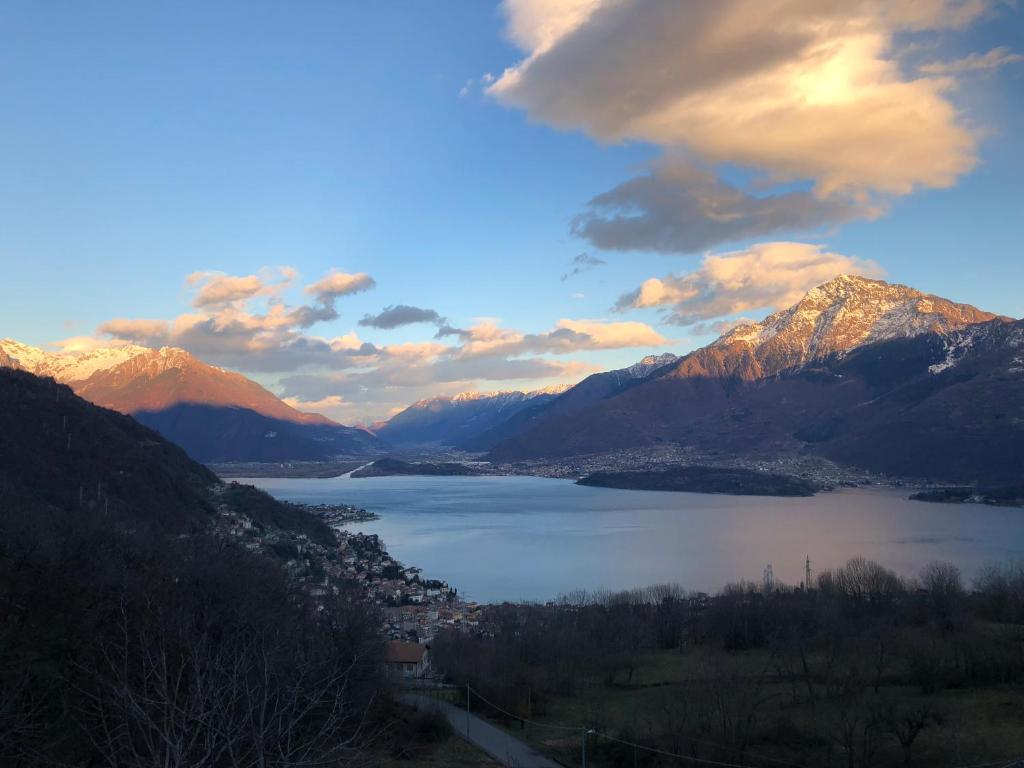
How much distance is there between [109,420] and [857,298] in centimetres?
19248

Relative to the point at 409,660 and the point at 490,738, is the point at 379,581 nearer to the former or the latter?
the point at 409,660

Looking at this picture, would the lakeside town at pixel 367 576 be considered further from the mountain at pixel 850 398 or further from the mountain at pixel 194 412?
the mountain at pixel 194 412

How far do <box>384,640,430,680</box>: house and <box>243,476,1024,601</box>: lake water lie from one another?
45.6 ft

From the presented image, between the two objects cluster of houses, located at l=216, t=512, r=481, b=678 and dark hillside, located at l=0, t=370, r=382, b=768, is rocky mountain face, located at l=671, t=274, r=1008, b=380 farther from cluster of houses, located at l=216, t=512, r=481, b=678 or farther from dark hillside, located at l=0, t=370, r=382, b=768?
dark hillside, located at l=0, t=370, r=382, b=768

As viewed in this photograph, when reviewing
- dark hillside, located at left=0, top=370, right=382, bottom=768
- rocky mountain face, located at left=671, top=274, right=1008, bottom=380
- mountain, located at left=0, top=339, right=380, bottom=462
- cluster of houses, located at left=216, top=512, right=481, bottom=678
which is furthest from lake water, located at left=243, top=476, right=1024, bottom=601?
rocky mountain face, located at left=671, top=274, right=1008, bottom=380

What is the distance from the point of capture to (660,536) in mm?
54812

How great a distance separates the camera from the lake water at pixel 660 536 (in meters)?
39.7

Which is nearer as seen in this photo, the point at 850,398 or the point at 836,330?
the point at 850,398

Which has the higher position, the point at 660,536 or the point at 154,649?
the point at 154,649

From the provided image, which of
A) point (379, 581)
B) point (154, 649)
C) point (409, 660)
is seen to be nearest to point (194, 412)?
point (379, 581)

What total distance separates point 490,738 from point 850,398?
480 feet

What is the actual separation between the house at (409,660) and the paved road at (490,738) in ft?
7.88

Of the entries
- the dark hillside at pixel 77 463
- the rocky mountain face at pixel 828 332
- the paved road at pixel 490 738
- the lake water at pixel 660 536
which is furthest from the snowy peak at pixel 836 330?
the paved road at pixel 490 738

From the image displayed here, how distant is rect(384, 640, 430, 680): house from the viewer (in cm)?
1922
